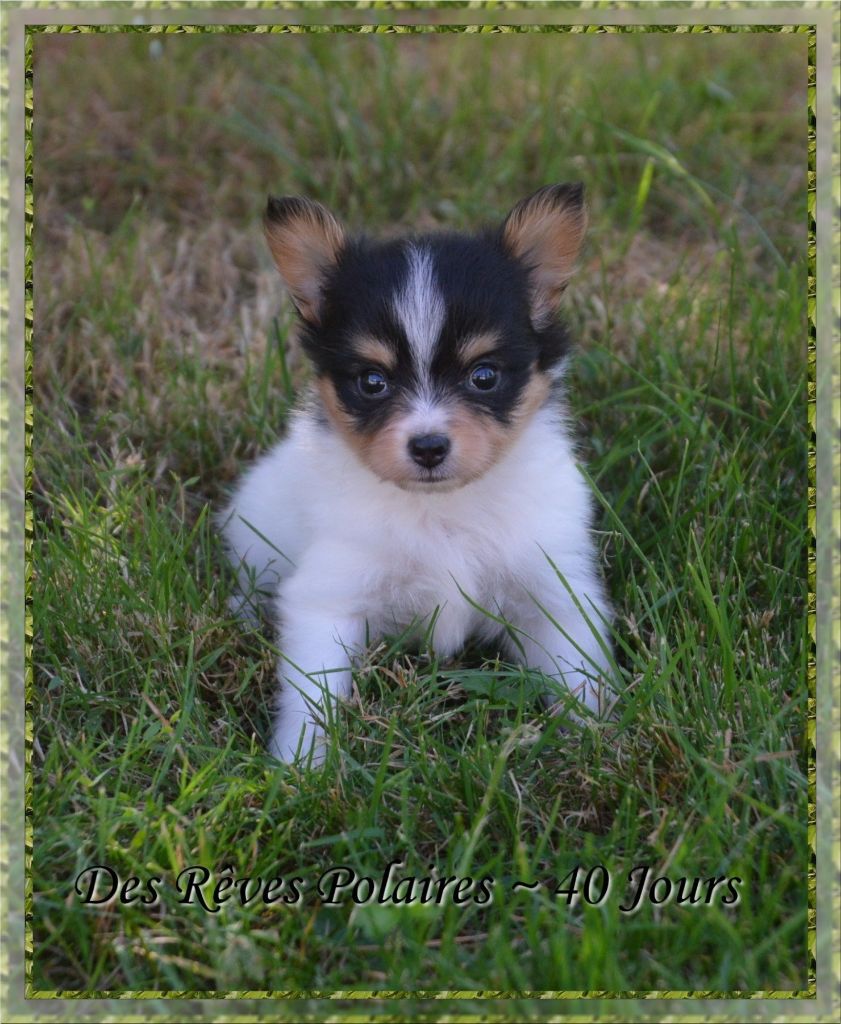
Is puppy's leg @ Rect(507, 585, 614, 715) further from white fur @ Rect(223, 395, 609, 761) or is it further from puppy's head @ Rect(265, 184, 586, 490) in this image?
puppy's head @ Rect(265, 184, 586, 490)

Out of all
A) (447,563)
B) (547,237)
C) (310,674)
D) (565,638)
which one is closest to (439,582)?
(447,563)

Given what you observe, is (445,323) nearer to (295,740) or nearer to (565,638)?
(565,638)

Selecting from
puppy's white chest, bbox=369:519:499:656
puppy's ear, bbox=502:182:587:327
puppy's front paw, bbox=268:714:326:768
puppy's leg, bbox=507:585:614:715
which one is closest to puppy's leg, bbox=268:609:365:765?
puppy's front paw, bbox=268:714:326:768

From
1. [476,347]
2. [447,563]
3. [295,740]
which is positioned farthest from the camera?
[447,563]

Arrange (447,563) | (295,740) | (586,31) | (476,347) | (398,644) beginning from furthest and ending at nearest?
(447,563)
(398,644)
(295,740)
(476,347)
(586,31)

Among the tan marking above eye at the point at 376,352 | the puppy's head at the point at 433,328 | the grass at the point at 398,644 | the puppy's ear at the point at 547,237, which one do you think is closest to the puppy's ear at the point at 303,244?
the puppy's head at the point at 433,328

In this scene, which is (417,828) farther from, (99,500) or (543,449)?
(99,500)
